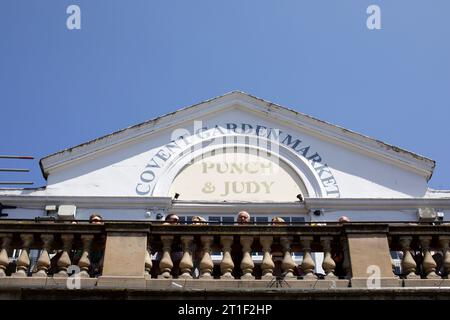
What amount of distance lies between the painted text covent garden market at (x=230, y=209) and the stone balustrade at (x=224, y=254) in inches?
0.7

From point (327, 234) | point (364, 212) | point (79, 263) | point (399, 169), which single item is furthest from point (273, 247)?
point (399, 169)

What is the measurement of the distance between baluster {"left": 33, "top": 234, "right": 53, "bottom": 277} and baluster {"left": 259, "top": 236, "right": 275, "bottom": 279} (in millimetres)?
2946

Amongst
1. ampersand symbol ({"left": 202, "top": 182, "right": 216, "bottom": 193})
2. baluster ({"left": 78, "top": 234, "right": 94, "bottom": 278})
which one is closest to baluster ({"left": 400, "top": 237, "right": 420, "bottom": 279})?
baluster ({"left": 78, "top": 234, "right": 94, "bottom": 278})

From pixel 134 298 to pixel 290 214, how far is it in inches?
229

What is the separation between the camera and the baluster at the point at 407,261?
33.5 ft

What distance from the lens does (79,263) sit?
10.2 metres

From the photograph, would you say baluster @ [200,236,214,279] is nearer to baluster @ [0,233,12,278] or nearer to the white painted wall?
baluster @ [0,233,12,278]

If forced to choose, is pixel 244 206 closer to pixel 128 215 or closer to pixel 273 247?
pixel 128 215

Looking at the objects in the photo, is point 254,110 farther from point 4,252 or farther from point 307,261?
point 4,252

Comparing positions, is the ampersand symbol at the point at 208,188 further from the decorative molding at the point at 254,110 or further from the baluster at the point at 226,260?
the baluster at the point at 226,260

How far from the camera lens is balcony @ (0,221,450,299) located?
32.8ft

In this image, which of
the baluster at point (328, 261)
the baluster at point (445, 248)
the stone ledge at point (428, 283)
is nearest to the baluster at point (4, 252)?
the baluster at point (328, 261)

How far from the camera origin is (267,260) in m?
10.3
